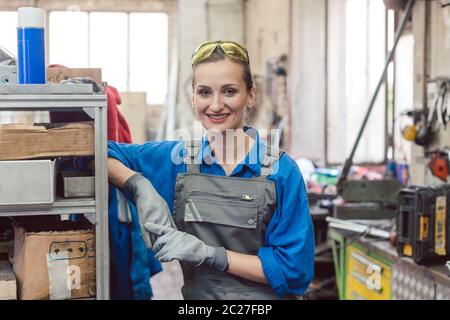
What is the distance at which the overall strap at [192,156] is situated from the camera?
1.52 metres

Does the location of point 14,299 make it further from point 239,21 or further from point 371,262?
point 239,21

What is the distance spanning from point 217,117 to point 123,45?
7863mm

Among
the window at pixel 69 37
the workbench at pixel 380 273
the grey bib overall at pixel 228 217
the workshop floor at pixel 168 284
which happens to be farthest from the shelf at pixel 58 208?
the window at pixel 69 37

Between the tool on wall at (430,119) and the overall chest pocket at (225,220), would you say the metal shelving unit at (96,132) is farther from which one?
the tool on wall at (430,119)

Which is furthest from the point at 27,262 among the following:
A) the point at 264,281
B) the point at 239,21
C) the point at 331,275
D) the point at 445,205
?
the point at 239,21

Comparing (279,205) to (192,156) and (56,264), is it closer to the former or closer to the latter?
(192,156)

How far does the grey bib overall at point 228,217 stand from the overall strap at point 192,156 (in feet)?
0.03

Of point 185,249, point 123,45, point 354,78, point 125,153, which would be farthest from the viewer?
point 123,45

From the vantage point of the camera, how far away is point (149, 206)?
141 cm

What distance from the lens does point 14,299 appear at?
146 centimetres

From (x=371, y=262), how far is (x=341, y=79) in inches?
79.0

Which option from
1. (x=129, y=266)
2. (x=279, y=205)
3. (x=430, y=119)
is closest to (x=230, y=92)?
(x=279, y=205)

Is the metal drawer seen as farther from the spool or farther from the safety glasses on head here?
the safety glasses on head

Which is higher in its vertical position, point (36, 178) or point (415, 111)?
point (415, 111)
